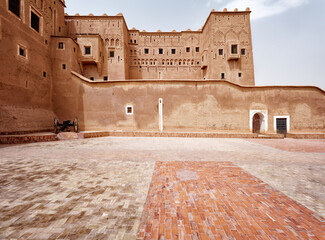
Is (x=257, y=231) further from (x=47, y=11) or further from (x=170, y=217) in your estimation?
(x=47, y=11)

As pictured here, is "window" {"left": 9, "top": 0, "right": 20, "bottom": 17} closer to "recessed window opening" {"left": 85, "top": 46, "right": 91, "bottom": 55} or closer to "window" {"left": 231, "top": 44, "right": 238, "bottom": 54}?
"recessed window opening" {"left": 85, "top": 46, "right": 91, "bottom": 55}

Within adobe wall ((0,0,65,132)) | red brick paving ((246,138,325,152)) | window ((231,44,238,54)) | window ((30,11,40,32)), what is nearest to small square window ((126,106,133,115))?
adobe wall ((0,0,65,132))

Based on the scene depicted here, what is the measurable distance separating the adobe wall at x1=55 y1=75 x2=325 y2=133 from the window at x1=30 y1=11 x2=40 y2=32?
6459 millimetres

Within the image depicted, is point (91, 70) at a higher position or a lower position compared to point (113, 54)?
lower

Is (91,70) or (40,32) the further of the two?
(91,70)

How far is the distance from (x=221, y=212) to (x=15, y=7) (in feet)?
64.6

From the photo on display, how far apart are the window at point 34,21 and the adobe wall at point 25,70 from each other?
226 mm

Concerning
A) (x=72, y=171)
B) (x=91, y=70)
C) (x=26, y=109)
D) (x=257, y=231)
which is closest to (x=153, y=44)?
(x=91, y=70)

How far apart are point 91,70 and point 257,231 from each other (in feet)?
76.8

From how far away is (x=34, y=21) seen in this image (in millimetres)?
14055

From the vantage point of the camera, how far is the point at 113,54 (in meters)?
21.9

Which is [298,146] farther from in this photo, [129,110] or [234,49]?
[234,49]

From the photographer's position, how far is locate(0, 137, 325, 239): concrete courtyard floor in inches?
73.2

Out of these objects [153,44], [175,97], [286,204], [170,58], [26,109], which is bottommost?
[286,204]
